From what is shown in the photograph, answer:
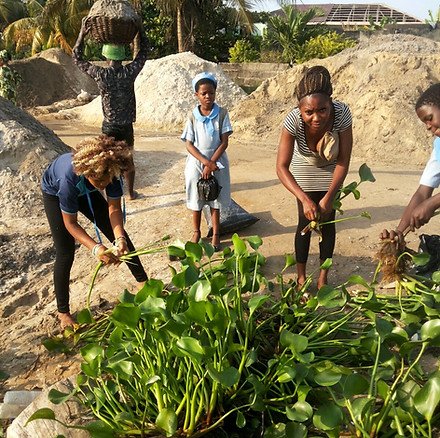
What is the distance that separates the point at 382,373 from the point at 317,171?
142 cm

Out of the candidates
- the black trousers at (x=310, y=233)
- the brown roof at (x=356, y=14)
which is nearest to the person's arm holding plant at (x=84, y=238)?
the black trousers at (x=310, y=233)

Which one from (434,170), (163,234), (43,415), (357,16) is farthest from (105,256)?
(357,16)

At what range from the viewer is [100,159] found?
250 centimetres

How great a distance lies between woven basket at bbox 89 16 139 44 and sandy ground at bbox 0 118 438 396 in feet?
5.32

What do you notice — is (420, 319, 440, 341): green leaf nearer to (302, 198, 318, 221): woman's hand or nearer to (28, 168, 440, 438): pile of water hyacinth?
(28, 168, 440, 438): pile of water hyacinth

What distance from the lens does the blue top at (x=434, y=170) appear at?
9.12ft

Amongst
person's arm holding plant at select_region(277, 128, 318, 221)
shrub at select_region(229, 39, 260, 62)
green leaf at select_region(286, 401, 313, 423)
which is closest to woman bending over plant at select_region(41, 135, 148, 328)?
person's arm holding plant at select_region(277, 128, 318, 221)

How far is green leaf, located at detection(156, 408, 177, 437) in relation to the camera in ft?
5.92

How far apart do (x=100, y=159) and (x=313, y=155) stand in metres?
1.26

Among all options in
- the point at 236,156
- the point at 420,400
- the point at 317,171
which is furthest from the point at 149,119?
the point at 420,400

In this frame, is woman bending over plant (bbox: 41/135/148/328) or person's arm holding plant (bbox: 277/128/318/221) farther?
person's arm holding plant (bbox: 277/128/318/221)

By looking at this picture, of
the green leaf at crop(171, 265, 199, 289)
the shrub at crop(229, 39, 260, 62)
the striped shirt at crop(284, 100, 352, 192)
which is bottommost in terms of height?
the shrub at crop(229, 39, 260, 62)

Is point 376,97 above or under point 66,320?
above

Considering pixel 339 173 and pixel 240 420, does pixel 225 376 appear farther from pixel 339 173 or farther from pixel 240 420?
pixel 339 173
